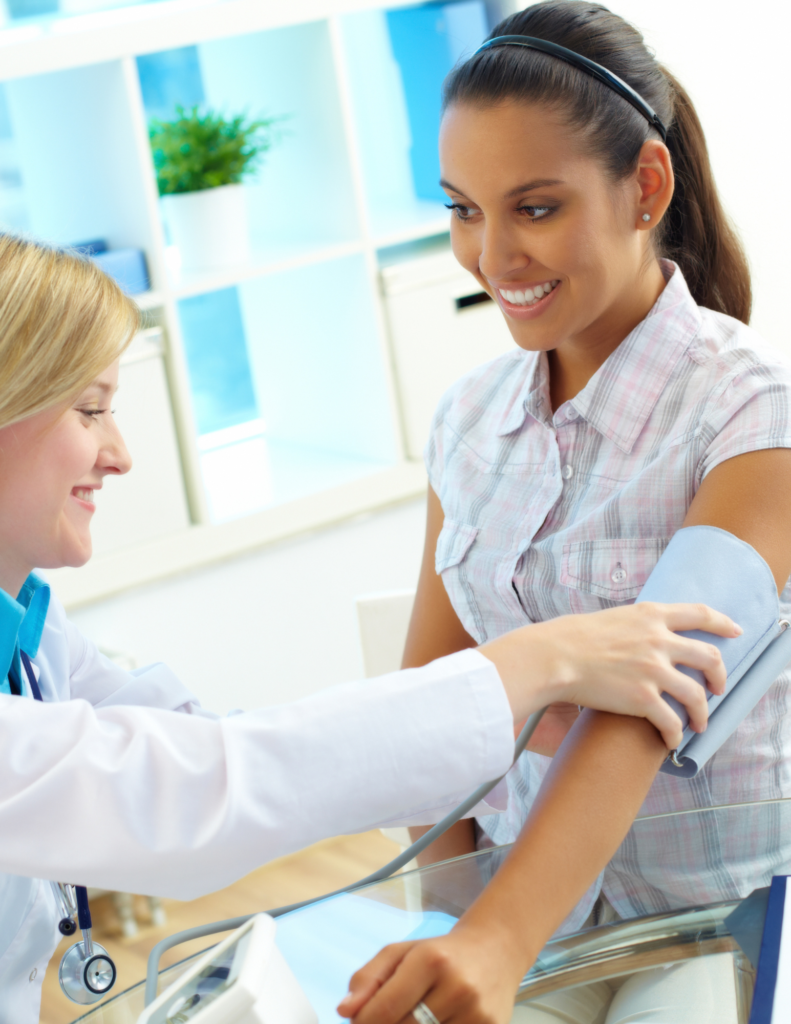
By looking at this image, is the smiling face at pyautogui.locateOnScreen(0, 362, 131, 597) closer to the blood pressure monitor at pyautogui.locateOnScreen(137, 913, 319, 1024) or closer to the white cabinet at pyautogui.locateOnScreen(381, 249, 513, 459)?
the blood pressure monitor at pyautogui.locateOnScreen(137, 913, 319, 1024)

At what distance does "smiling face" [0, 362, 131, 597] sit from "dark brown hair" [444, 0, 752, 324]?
48 centimetres

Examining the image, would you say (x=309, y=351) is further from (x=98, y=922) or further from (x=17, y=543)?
(x=17, y=543)

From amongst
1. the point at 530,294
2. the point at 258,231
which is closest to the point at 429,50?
the point at 258,231

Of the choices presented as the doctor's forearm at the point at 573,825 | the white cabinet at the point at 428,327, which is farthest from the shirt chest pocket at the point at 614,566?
the white cabinet at the point at 428,327

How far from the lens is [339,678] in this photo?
251 cm

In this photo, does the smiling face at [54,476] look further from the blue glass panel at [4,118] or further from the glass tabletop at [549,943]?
the blue glass panel at [4,118]

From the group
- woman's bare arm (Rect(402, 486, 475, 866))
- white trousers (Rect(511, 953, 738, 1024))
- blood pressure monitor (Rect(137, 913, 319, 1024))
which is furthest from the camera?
woman's bare arm (Rect(402, 486, 475, 866))

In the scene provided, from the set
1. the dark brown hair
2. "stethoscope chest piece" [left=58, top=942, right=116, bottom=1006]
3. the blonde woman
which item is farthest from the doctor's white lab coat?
the dark brown hair

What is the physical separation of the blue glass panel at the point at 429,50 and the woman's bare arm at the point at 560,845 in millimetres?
1728

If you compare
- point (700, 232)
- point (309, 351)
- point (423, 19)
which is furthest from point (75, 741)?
point (423, 19)

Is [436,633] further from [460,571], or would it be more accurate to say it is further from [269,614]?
[269,614]

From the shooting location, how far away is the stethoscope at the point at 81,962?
0.97 m

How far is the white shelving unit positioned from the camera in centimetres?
214

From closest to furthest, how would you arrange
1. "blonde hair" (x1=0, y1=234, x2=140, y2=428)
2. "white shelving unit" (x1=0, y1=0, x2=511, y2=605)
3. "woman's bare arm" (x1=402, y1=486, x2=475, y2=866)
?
"blonde hair" (x1=0, y1=234, x2=140, y2=428)
"woman's bare arm" (x1=402, y1=486, x2=475, y2=866)
"white shelving unit" (x1=0, y1=0, x2=511, y2=605)
